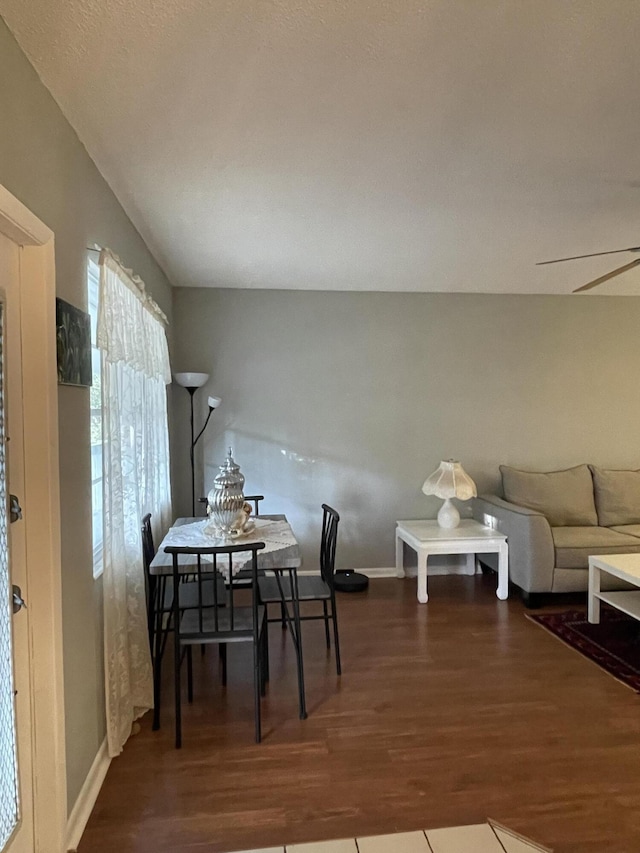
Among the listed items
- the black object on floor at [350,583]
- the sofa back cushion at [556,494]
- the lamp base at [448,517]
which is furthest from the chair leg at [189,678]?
the sofa back cushion at [556,494]

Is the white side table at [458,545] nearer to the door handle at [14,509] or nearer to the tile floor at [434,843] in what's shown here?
the tile floor at [434,843]

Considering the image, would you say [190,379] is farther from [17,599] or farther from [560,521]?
[560,521]

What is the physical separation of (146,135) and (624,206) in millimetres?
2331

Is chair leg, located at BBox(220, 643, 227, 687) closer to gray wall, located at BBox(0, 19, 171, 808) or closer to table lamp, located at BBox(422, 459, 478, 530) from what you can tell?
gray wall, located at BBox(0, 19, 171, 808)

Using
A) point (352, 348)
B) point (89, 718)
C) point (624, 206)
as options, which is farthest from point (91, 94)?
point (352, 348)

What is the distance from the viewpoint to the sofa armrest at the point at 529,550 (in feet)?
12.0

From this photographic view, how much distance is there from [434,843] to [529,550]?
7.56 ft

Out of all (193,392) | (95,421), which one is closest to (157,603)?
(95,421)

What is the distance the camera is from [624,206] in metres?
2.68

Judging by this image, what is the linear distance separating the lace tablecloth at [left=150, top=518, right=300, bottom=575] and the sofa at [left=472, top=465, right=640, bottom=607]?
1846mm

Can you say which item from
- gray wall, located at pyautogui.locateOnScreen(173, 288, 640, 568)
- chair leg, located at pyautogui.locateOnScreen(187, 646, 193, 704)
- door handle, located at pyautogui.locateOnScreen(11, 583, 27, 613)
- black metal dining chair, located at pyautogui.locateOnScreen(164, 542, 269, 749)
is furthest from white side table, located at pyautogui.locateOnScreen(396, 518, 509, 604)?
door handle, located at pyautogui.locateOnScreen(11, 583, 27, 613)

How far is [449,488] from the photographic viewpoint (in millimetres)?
4059

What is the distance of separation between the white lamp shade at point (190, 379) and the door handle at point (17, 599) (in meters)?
2.53

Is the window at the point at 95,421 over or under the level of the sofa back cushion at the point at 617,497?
over
